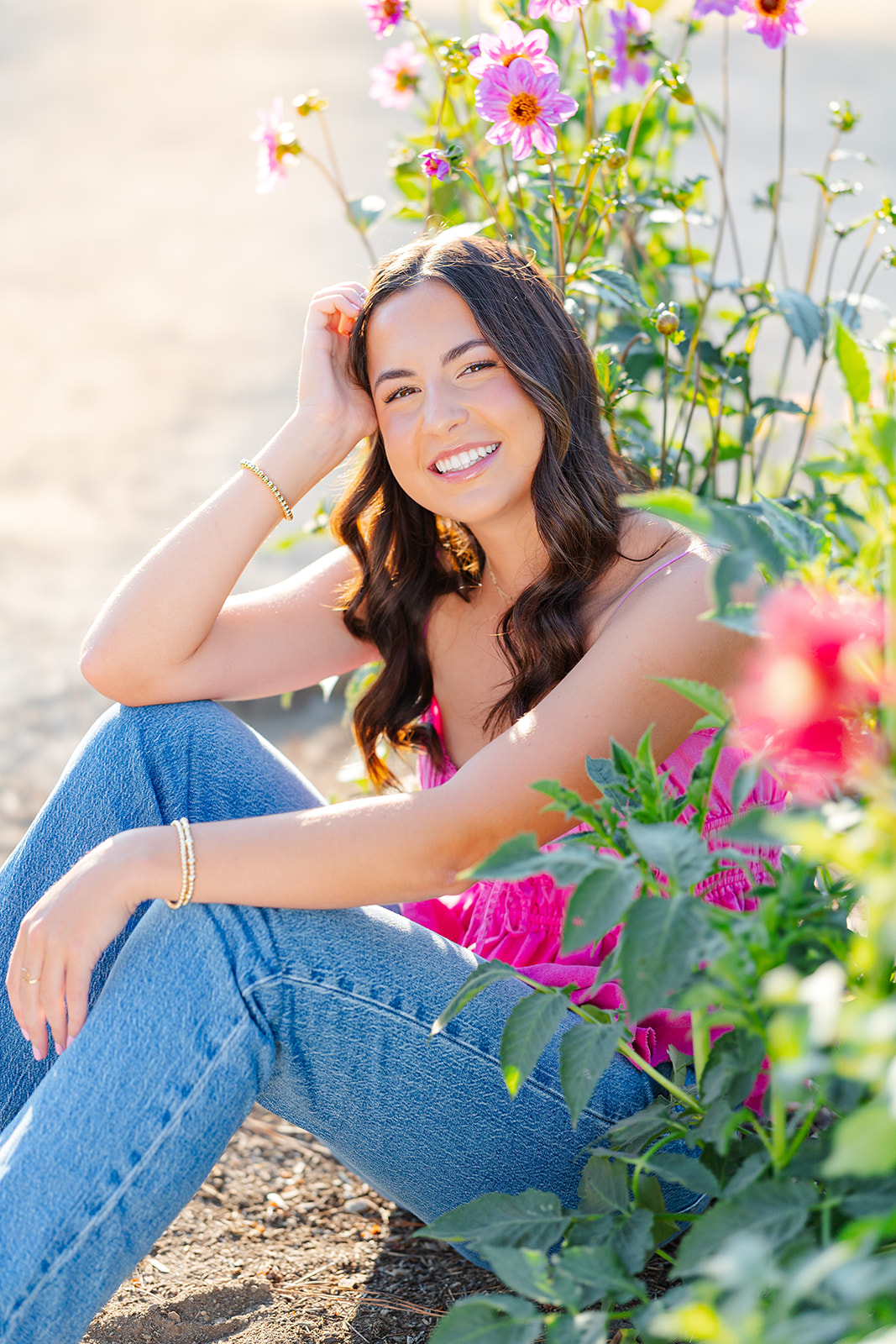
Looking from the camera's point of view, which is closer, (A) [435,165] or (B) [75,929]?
(B) [75,929]

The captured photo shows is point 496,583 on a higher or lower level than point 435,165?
lower

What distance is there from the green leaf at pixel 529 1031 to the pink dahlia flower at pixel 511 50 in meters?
1.20

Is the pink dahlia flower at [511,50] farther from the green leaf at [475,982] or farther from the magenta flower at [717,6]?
the green leaf at [475,982]

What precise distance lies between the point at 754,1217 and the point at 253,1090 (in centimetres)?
63

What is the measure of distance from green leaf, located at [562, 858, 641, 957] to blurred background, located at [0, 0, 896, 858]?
8.56 feet

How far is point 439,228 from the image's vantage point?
202 centimetres

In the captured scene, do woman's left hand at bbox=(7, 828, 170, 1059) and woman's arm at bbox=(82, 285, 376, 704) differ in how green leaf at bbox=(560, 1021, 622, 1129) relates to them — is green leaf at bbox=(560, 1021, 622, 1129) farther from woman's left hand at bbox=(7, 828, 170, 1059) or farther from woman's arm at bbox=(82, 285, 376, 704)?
woman's arm at bbox=(82, 285, 376, 704)

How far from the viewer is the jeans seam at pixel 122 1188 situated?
109 cm

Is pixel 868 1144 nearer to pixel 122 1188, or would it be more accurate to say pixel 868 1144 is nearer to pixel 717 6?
pixel 122 1188

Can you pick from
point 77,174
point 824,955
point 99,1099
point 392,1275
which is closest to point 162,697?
point 99,1099

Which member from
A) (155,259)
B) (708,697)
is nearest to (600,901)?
(708,697)

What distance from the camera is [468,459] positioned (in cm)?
165

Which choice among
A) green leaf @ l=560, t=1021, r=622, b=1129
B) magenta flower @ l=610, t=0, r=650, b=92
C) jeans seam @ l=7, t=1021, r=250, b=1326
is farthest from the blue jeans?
magenta flower @ l=610, t=0, r=650, b=92

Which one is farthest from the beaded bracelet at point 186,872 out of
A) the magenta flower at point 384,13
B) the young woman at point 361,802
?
the magenta flower at point 384,13
